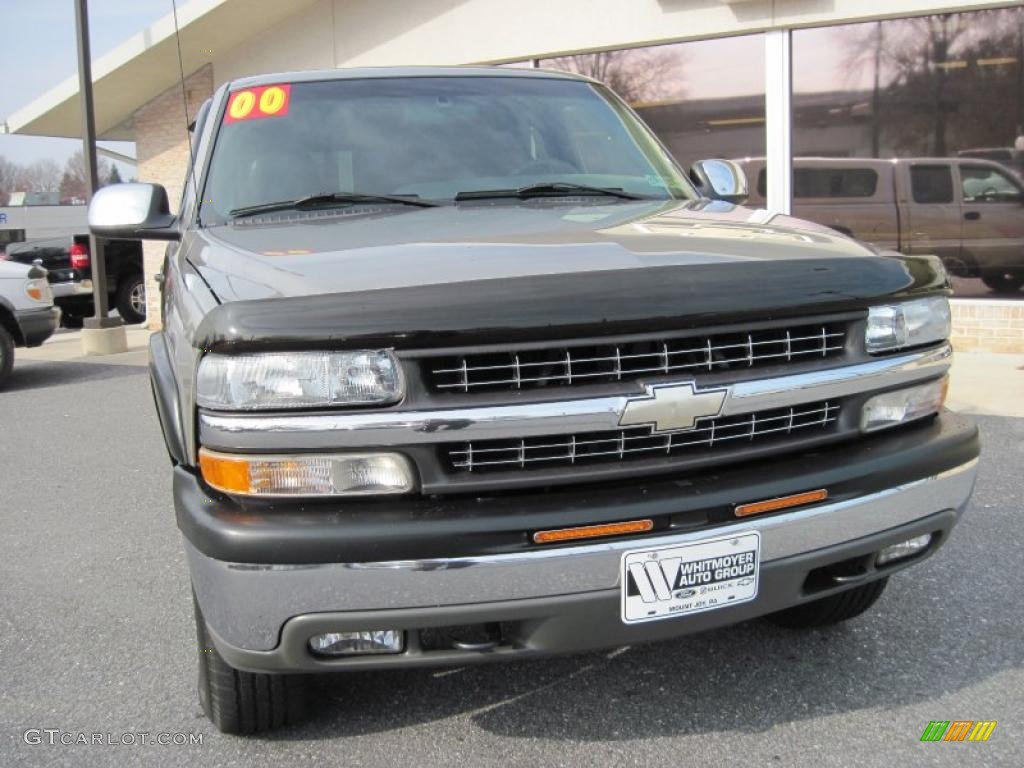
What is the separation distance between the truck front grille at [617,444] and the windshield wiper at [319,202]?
1.20 meters

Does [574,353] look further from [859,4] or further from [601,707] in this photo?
[859,4]

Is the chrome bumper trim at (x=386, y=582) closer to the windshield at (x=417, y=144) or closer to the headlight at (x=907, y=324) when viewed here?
the headlight at (x=907, y=324)

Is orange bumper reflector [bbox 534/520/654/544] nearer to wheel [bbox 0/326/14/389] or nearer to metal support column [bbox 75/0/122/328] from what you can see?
wheel [bbox 0/326/14/389]

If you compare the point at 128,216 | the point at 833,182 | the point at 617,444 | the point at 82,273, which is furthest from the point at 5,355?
the point at 617,444

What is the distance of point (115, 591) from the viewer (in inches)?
147

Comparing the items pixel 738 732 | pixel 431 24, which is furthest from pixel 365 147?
pixel 431 24

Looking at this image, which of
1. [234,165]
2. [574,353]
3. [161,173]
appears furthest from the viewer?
[161,173]

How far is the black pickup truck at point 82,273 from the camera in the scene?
1441 centimetres

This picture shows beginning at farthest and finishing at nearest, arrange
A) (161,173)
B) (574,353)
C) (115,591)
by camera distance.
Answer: (161,173) < (115,591) < (574,353)

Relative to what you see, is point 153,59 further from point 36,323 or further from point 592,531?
point 592,531

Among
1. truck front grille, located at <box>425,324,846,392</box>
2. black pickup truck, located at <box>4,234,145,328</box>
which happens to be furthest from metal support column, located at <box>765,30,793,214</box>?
black pickup truck, located at <box>4,234,145,328</box>

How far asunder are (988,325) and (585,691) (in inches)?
289

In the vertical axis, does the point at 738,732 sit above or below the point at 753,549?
below

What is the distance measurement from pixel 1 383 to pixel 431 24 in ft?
19.7
